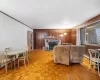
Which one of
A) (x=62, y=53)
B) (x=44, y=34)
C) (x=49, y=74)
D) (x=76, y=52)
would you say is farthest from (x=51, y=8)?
(x=44, y=34)

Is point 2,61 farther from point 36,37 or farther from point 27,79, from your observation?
point 36,37

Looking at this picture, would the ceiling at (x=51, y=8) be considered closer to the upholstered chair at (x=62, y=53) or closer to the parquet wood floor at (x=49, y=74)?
the upholstered chair at (x=62, y=53)

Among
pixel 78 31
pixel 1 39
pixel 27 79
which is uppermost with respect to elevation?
pixel 78 31

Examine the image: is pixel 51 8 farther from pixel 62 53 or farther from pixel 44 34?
pixel 44 34

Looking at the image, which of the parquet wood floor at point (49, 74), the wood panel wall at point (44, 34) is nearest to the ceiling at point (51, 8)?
the parquet wood floor at point (49, 74)

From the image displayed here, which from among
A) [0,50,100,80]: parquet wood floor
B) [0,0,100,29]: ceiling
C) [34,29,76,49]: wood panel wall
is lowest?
[0,50,100,80]: parquet wood floor

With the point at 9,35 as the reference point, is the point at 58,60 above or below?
below

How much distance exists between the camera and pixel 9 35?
515 cm

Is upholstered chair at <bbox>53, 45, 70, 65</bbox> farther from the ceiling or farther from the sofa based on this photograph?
the ceiling

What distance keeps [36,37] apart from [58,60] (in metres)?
7.03

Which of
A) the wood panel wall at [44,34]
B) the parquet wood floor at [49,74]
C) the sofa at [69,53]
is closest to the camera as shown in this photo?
the parquet wood floor at [49,74]

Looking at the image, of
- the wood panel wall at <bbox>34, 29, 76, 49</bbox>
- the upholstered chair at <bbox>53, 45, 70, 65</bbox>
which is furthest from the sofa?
the wood panel wall at <bbox>34, 29, 76, 49</bbox>

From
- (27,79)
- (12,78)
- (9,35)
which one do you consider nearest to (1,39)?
(9,35)

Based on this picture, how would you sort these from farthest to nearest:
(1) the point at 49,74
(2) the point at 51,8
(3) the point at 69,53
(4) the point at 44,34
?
(4) the point at 44,34, (3) the point at 69,53, (2) the point at 51,8, (1) the point at 49,74
